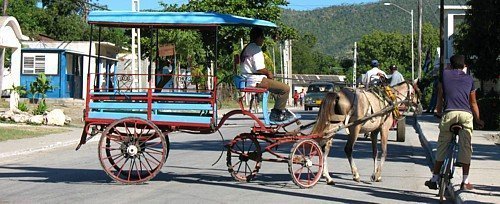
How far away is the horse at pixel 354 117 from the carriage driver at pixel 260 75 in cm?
60

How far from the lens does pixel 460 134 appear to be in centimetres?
1091

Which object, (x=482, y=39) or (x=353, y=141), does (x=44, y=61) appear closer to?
(x=482, y=39)

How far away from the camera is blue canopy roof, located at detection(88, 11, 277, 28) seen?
12484 millimetres

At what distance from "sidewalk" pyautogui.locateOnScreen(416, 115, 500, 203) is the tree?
4.81 metres

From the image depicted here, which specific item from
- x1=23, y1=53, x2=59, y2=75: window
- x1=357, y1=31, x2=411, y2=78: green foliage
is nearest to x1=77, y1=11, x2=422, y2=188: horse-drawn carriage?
x1=23, y1=53, x2=59, y2=75: window

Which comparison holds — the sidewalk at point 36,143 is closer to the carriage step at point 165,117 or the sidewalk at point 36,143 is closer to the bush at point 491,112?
the carriage step at point 165,117

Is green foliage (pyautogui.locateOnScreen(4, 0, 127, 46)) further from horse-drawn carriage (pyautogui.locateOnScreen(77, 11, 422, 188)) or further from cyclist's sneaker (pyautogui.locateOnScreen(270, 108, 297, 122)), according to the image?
cyclist's sneaker (pyautogui.locateOnScreen(270, 108, 297, 122))

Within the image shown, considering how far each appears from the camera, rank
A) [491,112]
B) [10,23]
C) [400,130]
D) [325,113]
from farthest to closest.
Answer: [10,23], [491,112], [400,130], [325,113]

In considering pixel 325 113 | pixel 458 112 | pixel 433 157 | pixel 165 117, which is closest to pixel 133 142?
pixel 165 117

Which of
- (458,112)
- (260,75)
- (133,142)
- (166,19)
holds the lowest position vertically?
(133,142)

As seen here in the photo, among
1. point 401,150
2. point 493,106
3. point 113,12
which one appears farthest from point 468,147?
point 493,106

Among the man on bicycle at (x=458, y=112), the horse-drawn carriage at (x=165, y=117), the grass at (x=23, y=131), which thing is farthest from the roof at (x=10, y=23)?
the man on bicycle at (x=458, y=112)

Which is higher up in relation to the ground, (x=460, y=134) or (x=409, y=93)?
(x=409, y=93)

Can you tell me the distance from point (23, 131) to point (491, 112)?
52.5 ft
